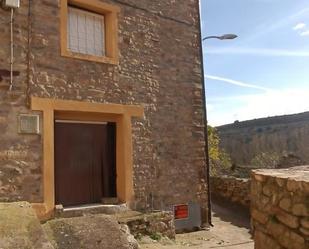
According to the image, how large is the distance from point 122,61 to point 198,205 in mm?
3954

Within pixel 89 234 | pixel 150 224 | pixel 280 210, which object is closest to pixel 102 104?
pixel 150 224

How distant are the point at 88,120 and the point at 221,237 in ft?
13.7

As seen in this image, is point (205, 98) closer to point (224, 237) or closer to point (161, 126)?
point (161, 126)

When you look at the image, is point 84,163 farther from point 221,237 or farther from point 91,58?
point 221,237

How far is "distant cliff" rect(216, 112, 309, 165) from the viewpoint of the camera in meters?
22.7

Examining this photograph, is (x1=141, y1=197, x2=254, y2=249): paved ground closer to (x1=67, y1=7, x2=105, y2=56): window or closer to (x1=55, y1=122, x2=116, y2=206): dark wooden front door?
(x1=55, y1=122, x2=116, y2=206): dark wooden front door

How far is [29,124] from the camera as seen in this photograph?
672 cm

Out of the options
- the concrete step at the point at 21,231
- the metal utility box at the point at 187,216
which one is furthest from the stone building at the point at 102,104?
the concrete step at the point at 21,231

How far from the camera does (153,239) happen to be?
7258 millimetres

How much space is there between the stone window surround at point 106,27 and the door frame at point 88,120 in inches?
37.8

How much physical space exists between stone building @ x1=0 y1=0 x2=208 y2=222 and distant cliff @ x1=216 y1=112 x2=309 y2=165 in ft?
46.5

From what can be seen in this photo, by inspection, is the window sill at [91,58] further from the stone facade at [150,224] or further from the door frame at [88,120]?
the stone facade at [150,224]

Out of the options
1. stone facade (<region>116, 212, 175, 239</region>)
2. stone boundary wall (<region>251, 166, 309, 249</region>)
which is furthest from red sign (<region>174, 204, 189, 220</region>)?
stone boundary wall (<region>251, 166, 309, 249</region>)

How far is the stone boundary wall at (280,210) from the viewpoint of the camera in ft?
11.2
